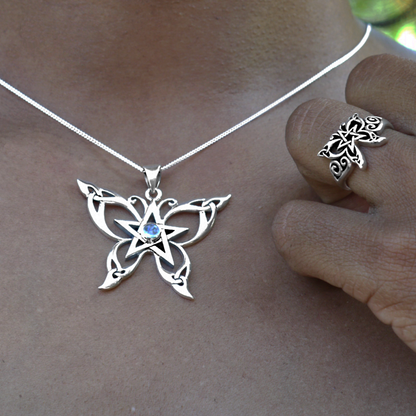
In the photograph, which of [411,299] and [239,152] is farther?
[239,152]

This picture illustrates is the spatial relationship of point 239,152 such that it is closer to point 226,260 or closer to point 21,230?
point 226,260

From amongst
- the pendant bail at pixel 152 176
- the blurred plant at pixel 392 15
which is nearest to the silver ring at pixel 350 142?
the pendant bail at pixel 152 176

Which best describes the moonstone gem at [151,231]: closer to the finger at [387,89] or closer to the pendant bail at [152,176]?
the pendant bail at [152,176]

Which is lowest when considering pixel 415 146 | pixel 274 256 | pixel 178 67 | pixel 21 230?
pixel 21 230

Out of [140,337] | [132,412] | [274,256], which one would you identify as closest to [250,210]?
[274,256]

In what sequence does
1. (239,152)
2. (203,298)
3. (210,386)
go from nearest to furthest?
(210,386) → (203,298) → (239,152)

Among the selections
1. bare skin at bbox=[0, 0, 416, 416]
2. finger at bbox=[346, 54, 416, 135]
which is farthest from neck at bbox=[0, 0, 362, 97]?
finger at bbox=[346, 54, 416, 135]

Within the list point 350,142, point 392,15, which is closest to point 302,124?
point 350,142

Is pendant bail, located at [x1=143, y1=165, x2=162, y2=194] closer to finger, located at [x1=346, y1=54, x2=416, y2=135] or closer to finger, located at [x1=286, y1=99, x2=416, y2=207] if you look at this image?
finger, located at [x1=286, y1=99, x2=416, y2=207]

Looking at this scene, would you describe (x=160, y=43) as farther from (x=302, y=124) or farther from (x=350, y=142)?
(x=350, y=142)
